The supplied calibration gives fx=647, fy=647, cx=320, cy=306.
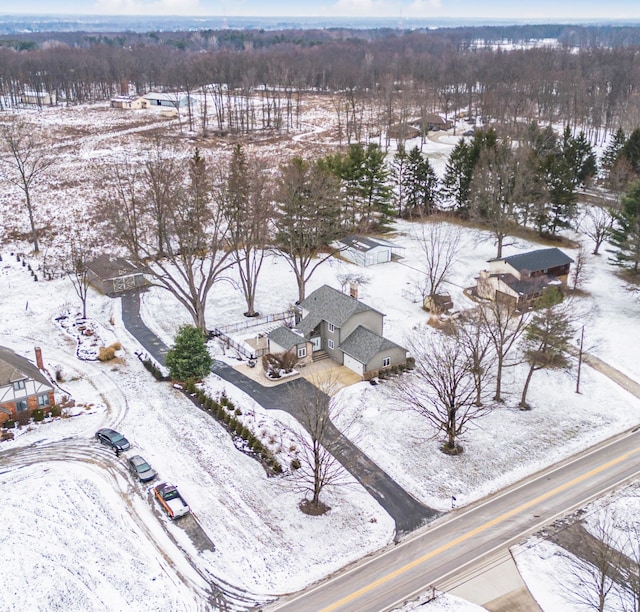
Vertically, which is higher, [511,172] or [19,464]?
[511,172]

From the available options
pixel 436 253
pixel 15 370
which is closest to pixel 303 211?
pixel 436 253

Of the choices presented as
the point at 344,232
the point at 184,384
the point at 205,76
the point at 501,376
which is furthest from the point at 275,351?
the point at 205,76

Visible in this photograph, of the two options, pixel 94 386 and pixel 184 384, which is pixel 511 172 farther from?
pixel 94 386

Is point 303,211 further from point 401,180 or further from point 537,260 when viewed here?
point 401,180

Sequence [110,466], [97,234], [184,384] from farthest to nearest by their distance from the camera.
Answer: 1. [97,234]
2. [184,384]
3. [110,466]

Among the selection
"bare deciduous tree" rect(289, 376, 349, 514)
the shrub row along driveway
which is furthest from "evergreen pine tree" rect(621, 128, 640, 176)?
the shrub row along driveway
